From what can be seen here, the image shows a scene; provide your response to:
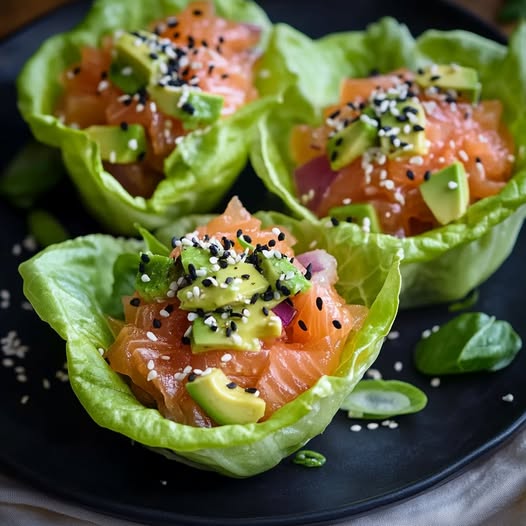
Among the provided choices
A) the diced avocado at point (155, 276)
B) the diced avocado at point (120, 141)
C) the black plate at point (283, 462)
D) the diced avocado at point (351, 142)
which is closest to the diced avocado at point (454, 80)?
the diced avocado at point (351, 142)

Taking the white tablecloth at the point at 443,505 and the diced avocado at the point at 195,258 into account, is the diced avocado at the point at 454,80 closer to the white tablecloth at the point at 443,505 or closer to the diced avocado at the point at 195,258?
the diced avocado at the point at 195,258

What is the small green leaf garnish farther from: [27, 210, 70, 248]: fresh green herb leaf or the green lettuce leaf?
[27, 210, 70, 248]: fresh green herb leaf

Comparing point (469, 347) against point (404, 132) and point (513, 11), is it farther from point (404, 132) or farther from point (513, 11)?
point (513, 11)

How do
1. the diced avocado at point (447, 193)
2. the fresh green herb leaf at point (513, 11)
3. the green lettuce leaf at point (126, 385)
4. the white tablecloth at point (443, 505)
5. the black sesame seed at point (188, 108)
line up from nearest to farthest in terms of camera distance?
the green lettuce leaf at point (126, 385) → the white tablecloth at point (443, 505) → the diced avocado at point (447, 193) → the black sesame seed at point (188, 108) → the fresh green herb leaf at point (513, 11)

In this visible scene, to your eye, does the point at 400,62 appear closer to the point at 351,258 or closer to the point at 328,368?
the point at 351,258

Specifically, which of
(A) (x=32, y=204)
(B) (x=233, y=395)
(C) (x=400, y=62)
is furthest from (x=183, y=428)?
(C) (x=400, y=62)

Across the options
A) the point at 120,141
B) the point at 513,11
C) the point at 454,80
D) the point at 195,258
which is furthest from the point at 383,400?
the point at 513,11

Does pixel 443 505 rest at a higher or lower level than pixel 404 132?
lower
